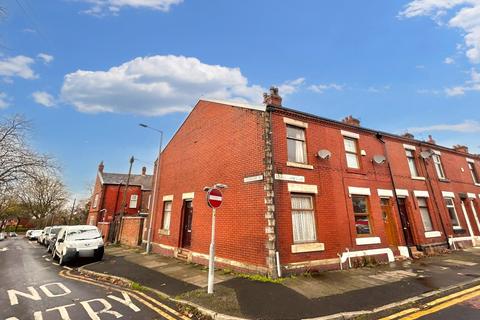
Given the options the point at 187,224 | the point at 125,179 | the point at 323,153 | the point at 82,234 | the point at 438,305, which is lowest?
the point at 438,305

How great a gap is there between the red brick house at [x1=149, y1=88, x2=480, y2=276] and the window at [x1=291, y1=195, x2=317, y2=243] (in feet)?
0.14

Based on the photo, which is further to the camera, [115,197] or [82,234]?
[115,197]

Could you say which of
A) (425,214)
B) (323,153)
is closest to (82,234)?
(323,153)

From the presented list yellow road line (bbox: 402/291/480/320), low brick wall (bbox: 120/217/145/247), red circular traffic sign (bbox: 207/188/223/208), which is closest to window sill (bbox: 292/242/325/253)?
red circular traffic sign (bbox: 207/188/223/208)

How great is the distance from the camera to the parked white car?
40.3 ft

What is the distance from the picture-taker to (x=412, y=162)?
15406 millimetres

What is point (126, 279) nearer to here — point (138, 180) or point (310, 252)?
point (310, 252)

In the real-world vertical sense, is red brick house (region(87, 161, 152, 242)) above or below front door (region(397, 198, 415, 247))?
above

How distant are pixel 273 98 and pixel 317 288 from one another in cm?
764

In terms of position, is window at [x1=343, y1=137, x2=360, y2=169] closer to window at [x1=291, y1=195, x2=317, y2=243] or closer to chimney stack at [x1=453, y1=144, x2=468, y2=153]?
window at [x1=291, y1=195, x2=317, y2=243]

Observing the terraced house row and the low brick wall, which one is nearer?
the terraced house row

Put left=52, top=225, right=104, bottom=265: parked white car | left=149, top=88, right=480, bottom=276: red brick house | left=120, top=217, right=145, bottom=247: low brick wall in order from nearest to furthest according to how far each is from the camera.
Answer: left=149, top=88, right=480, bottom=276: red brick house < left=52, top=225, right=104, bottom=265: parked white car < left=120, top=217, right=145, bottom=247: low brick wall

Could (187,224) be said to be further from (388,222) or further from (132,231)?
(388,222)

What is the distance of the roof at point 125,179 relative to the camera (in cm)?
3334
